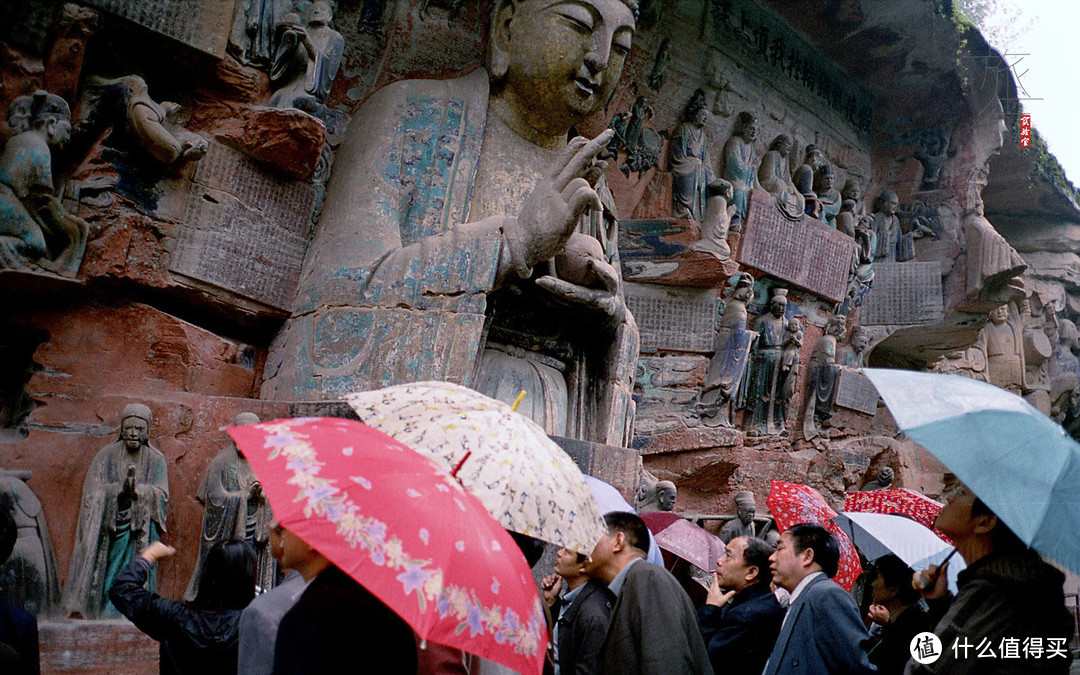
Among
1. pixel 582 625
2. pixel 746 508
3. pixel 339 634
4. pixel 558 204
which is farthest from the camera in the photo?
pixel 746 508

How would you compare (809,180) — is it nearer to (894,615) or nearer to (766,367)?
(766,367)

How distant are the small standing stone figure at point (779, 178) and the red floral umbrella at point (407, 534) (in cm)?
865

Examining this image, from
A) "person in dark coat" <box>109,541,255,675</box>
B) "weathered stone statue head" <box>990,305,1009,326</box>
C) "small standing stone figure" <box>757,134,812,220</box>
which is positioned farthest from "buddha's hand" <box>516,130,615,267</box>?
"weathered stone statue head" <box>990,305,1009,326</box>

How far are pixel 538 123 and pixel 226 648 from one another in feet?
12.4

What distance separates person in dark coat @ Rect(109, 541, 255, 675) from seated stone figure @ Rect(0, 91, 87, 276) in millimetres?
2030

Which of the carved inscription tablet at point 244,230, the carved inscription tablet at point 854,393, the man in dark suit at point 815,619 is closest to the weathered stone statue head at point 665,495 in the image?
the carved inscription tablet at point 244,230

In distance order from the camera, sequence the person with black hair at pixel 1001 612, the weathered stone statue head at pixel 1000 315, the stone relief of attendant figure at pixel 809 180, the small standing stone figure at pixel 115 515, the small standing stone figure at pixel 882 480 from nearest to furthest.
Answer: the person with black hair at pixel 1001 612, the small standing stone figure at pixel 115 515, the stone relief of attendant figure at pixel 809 180, the small standing stone figure at pixel 882 480, the weathered stone statue head at pixel 1000 315

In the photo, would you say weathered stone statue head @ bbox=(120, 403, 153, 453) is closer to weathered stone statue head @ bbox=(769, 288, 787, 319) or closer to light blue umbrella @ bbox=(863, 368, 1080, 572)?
light blue umbrella @ bbox=(863, 368, 1080, 572)

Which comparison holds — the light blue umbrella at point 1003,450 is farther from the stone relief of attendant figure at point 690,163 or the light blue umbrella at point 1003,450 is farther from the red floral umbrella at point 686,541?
the stone relief of attendant figure at point 690,163

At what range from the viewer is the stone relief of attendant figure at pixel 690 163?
8844 millimetres

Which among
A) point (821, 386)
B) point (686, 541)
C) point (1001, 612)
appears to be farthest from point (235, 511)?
point (821, 386)

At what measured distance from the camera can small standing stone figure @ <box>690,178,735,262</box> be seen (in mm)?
8883

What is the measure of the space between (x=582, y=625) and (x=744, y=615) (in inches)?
34.9

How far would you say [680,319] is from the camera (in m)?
9.21
